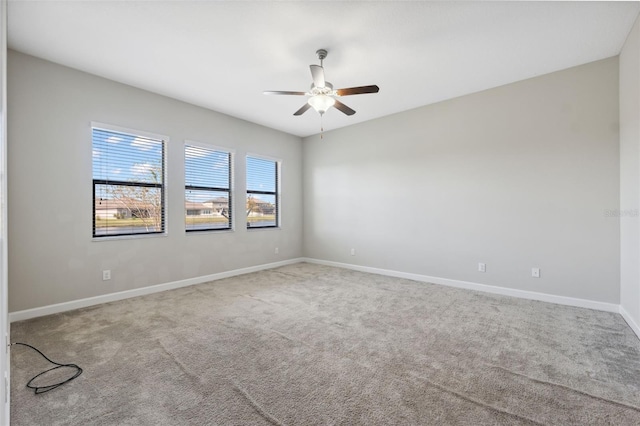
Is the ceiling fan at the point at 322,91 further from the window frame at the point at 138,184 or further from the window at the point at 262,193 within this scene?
the window at the point at 262,193

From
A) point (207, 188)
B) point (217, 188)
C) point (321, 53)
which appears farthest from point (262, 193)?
point (321, 53)

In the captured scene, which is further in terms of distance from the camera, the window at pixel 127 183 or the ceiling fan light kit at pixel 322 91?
the window at pixel 127 183

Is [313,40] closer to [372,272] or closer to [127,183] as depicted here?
[127,183]

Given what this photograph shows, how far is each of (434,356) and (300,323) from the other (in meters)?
1.34

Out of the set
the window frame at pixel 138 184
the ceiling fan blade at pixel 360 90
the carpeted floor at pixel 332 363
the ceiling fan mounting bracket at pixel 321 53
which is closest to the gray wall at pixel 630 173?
the carpeted floor at pixel 332 363

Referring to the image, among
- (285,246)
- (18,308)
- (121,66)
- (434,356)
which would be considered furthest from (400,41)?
(18,308)

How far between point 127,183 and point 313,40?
10.0 feet

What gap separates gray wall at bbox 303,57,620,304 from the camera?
3359mm

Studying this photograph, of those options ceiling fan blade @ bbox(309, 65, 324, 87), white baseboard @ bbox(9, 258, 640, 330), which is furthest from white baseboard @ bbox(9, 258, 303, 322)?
ceiling fan blade @ bbox(309, 65, 324, 87)

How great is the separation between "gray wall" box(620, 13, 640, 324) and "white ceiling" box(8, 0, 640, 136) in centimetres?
28

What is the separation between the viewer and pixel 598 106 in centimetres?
334

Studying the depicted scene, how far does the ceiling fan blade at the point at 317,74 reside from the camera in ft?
8.75

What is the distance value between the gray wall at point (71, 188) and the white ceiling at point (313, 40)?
0.29 metres

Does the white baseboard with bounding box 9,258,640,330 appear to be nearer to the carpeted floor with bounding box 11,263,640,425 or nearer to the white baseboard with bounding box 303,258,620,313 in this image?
the white baseboard with bounding box 303,258,620,313
